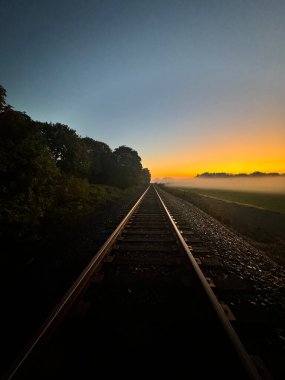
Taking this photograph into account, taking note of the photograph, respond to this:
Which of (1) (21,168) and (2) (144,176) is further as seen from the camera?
(2) (144,176)

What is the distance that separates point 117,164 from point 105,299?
41309 mm

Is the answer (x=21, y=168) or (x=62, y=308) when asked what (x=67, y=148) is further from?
(x=62, y=308)

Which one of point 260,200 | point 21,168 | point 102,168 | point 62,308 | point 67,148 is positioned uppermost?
point 67,148

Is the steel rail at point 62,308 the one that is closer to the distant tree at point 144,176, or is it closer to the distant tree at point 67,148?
the distant tree at point 67,148

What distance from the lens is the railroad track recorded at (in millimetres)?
1982

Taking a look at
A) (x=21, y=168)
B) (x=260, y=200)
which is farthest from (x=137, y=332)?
(x=260, y=200)

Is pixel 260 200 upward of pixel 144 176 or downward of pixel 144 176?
downward

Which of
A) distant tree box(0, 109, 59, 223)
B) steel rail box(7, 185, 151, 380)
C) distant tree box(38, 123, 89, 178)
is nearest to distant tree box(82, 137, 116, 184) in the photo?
distant tree box(38, 123, 89, 178)

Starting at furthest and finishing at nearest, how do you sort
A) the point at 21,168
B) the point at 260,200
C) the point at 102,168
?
1. the point at 102,168
2. the point at 260,200
3. the point at 21,168

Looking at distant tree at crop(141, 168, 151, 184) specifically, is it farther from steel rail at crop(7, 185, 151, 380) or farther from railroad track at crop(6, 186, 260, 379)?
railroad track at crop(6, 186, 260, 379)

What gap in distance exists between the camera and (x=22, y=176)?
7297 mm

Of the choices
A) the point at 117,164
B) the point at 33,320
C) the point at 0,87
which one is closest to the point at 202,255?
the point at 33,320

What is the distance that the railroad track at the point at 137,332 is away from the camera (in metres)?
1.98

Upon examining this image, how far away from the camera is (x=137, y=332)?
251 centimetres
